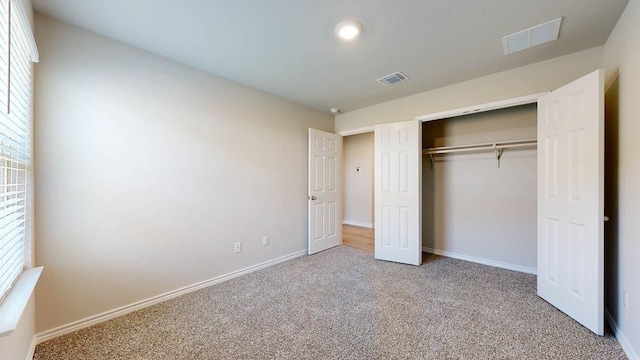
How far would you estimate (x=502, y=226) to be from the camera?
319 centimetres

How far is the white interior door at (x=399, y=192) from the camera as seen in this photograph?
10.7 feet

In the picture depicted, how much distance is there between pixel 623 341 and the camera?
168 cm

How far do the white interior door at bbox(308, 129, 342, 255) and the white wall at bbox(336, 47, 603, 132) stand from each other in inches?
29.6

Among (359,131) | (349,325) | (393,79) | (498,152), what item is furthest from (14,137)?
(498,152)

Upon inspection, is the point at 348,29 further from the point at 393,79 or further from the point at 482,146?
the point at 482,146

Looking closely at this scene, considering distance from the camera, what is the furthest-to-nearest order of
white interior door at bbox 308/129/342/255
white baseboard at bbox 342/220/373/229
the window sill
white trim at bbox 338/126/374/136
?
white baseboard at bbox 342/220/373/229, white trim at bbox 338/126/374/136, white interior door at bbox 308/129/342/255, the window sill

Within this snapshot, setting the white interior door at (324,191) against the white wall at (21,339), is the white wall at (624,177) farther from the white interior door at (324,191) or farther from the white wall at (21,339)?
the white wall at (21,339)

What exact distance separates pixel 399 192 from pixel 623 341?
220 cm

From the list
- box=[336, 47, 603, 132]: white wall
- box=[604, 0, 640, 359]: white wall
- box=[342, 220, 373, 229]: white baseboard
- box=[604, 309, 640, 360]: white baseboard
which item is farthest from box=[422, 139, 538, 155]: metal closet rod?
box=[342, 220, 373, 229]: white baseboard

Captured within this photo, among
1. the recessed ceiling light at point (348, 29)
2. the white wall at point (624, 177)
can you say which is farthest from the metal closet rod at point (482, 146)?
the recessed ceiling light at point (348, 29)

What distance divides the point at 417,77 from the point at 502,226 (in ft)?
7.32

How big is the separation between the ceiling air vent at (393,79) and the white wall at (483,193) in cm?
119

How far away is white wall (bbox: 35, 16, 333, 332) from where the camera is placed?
1.84m

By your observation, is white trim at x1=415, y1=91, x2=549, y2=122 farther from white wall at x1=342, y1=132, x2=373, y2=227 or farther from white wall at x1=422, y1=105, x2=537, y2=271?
white wall at x1=342, y1=132, x2=373, y2=227
